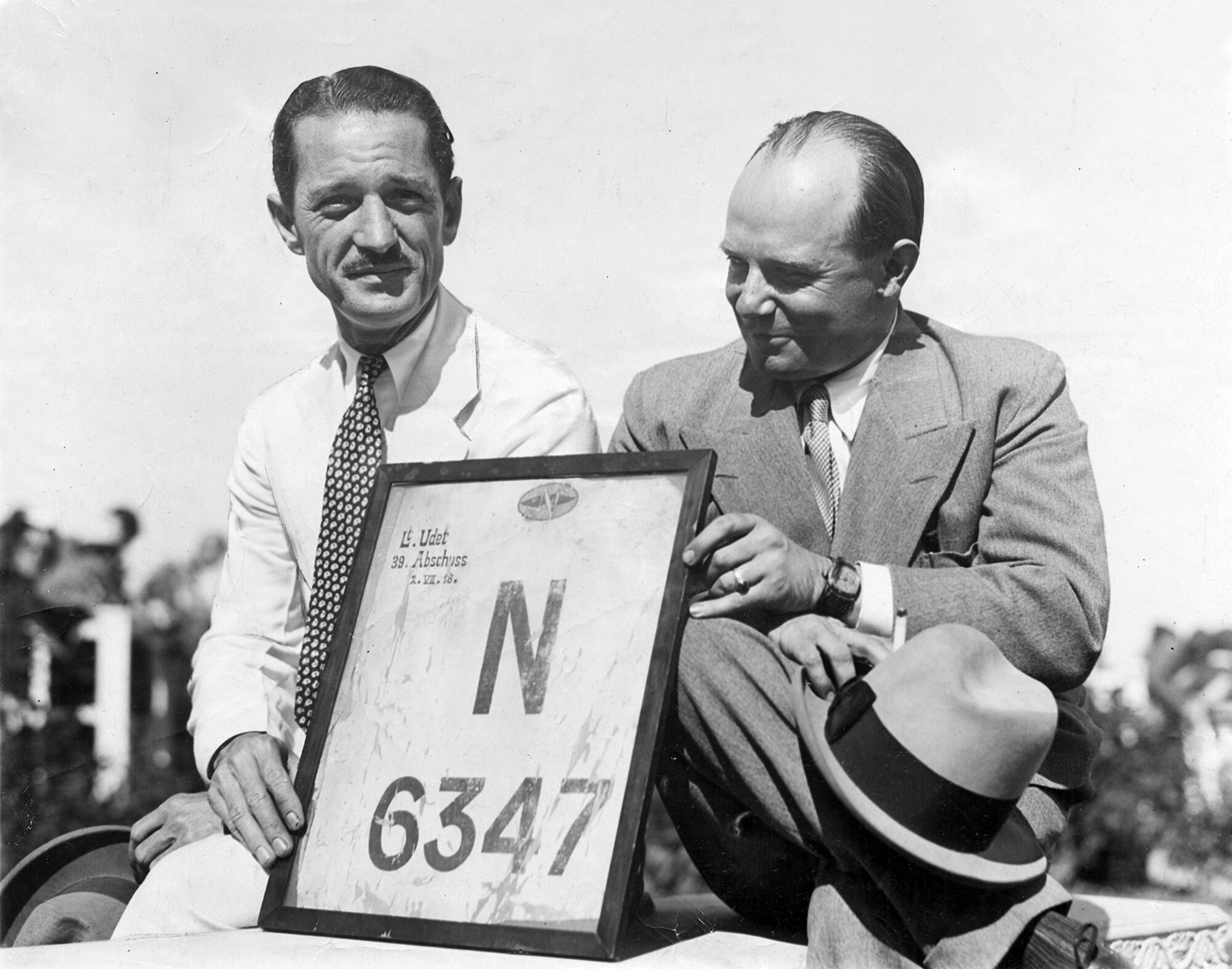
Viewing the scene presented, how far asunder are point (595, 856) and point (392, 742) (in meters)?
0.50

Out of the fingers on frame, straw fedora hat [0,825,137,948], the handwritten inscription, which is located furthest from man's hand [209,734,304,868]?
straw fedora hat [0,825,137,948]

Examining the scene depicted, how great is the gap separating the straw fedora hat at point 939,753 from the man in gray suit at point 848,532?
0.09 meters

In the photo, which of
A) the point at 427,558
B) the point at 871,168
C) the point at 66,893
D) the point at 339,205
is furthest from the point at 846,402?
the point at 66,893

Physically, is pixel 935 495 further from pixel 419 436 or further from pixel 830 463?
pixel 419 436

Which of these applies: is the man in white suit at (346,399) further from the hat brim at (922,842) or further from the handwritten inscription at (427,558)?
the hat brim at (922,842)

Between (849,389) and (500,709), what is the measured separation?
104 centimetres

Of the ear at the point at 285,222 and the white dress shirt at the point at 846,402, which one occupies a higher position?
the ear at the point at 285,222

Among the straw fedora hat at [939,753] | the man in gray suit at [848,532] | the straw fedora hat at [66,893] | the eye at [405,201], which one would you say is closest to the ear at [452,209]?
the eye at [405,201]

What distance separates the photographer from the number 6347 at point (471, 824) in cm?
240

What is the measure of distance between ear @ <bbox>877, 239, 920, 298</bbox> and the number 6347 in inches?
49.4

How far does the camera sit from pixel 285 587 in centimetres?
364

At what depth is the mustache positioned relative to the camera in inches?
136

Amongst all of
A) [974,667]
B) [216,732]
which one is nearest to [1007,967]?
[974,667]

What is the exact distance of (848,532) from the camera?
9.39ft
